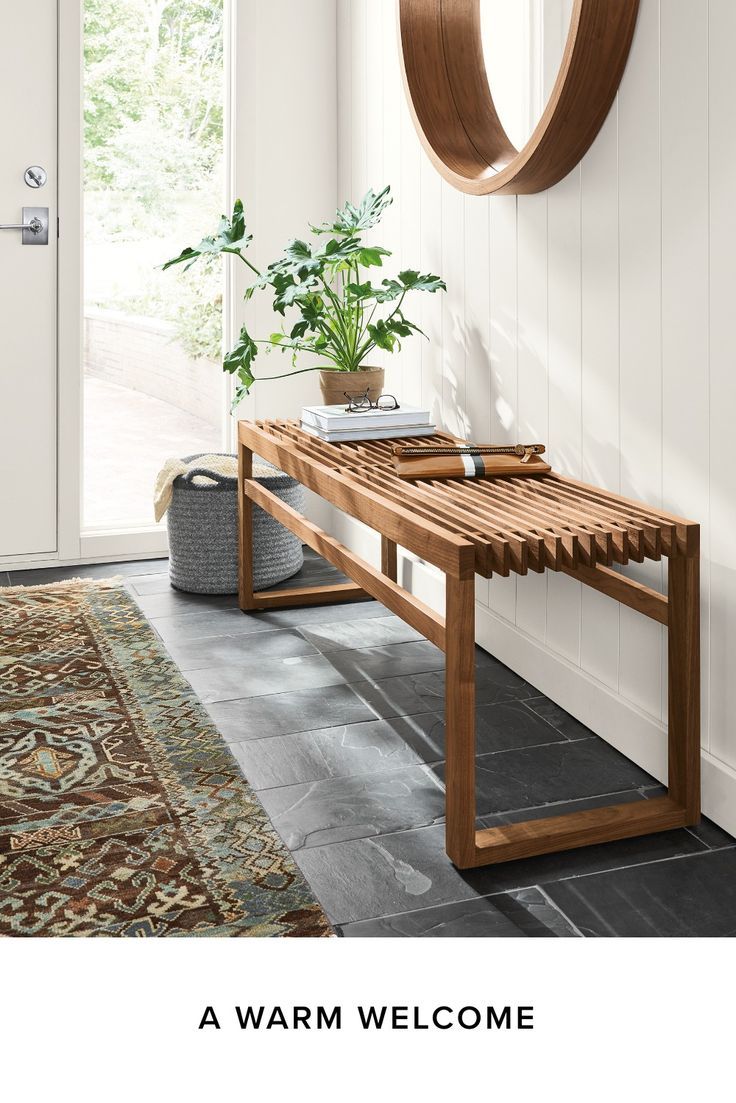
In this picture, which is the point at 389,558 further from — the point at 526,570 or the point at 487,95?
the point at 526,570

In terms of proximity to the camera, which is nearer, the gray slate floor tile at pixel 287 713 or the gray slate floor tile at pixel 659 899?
the gray slate floor tile at pixel 659 899

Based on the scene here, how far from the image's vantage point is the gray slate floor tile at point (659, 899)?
5.21 ft

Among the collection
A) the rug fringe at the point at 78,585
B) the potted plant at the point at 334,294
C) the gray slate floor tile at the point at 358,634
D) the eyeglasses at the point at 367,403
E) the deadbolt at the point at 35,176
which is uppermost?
the deadbolt at the point at 35,176

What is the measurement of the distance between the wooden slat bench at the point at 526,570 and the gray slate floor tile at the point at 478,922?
0.11 m

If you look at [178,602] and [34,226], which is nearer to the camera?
[178,602]

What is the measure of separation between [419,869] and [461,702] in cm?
28

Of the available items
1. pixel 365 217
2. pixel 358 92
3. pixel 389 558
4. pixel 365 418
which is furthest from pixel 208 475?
pixel 358 92

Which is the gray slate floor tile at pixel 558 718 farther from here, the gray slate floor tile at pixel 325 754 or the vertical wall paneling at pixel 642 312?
the gray slate floor tile at pixel 325 754

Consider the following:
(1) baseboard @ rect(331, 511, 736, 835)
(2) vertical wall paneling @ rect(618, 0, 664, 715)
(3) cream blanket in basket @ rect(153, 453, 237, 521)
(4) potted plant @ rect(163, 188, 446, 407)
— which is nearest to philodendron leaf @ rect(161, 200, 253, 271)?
(4) potted plant @ rect(163, 188, 446, 407)

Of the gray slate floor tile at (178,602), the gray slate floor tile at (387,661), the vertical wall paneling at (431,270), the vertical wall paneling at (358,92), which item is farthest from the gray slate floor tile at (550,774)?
the vertical wall paneling at (358,92)

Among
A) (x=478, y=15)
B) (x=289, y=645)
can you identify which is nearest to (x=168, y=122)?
(x=478, y=15)

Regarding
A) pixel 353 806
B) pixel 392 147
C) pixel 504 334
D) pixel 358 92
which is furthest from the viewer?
pixel 358 92

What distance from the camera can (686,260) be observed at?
1872 millimetres

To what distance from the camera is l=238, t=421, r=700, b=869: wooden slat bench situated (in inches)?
68.0
